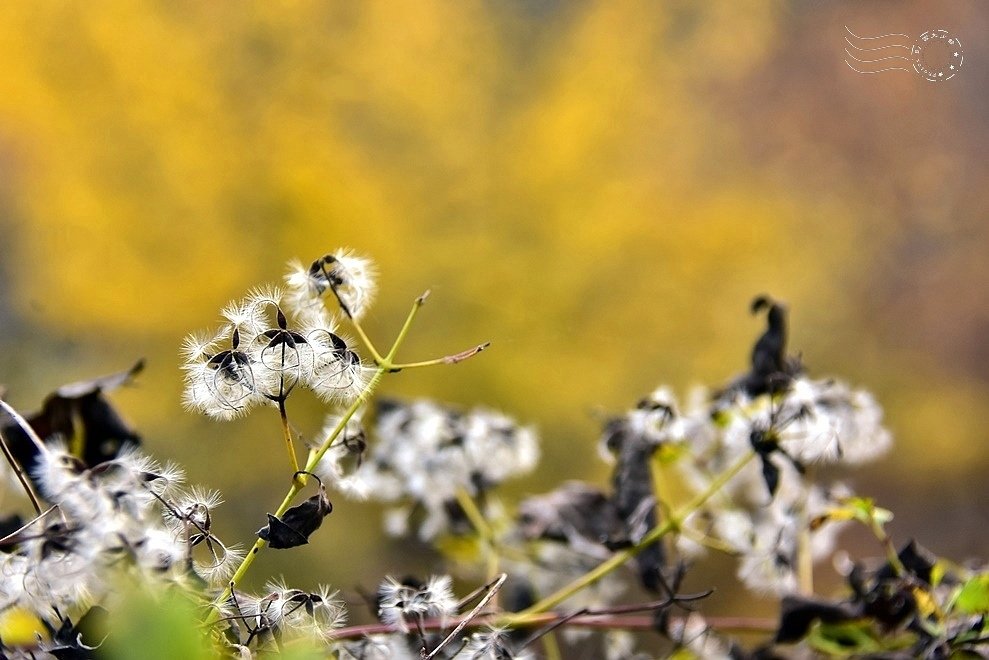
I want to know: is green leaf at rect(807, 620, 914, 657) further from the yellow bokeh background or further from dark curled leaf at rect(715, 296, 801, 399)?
the yellow bokeh background

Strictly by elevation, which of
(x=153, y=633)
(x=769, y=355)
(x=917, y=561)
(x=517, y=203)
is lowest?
Result: (x=153, y=633)

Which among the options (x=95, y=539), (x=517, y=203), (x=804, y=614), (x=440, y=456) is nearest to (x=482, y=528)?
(x=440, y=456)

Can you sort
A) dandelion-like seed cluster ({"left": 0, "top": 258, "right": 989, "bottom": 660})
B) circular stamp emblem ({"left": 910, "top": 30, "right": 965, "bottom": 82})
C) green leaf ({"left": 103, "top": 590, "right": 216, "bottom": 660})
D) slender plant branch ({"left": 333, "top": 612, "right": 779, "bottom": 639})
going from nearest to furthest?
green leaf ({"left": 103, "top": 590, "right": 216, "bottom": 660}), dandelion-like seed cluster ({"left": 0, "top": 258, "right": 989, "bottom": 660}), slender plant branch ({"left": 333, "top": 612, "right": 779, "bottom": 639}), circular stamp emblem ({"left": 910, "top": 30, "right": 965, "bottom": 82})

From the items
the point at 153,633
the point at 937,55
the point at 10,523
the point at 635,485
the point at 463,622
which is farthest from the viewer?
the point at 937,55

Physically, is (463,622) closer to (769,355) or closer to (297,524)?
(297,524)

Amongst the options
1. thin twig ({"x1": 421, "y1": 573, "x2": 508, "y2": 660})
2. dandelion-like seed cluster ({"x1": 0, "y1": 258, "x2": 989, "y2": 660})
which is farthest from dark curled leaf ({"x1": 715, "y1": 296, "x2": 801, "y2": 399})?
thin twig ({"x1": 421, "y1": 573, "x2": 508, "y2": 660})

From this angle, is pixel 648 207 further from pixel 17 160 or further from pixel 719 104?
pixel 17 160
